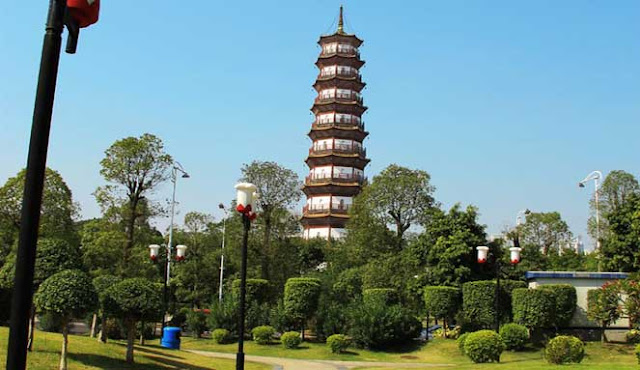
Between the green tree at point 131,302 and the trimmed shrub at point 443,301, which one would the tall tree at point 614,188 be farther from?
the green tree at point 131,302

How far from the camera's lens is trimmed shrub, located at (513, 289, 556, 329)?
26.2 meters

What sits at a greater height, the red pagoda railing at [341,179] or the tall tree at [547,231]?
the red pagoda railing at [341,179]

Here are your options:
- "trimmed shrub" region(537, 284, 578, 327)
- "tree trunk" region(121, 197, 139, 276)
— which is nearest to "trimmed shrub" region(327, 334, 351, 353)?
"trimmed shrub" region(537, 284, 578, 327)

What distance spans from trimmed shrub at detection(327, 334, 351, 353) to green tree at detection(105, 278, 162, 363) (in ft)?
33.9

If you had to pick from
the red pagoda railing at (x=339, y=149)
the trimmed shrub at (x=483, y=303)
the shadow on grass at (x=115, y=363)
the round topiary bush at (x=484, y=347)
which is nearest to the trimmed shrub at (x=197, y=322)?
the shadow on grass at (x=115, y=363)

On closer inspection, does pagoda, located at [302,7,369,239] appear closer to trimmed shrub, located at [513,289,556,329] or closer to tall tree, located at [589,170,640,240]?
tall tree, located at [589,170,640,240]

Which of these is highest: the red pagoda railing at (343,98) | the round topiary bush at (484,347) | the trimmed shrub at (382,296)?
the red pagoda railing at (343,98)

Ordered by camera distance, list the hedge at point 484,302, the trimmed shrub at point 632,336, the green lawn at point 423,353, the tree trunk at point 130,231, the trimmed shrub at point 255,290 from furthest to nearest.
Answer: the trimmed shrub at point 255,290 → the tree trunk at point 130,231 → the hedge at point 484,302 → the trimmed shrub at point 632,336 → the green lawn at point 423,353

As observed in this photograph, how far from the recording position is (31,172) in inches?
149

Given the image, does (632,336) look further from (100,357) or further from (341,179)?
(341,179)

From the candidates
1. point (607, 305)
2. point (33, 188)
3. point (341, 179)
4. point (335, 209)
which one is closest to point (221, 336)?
point (607, 305)

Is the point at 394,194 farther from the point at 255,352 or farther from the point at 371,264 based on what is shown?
the point at 255,352

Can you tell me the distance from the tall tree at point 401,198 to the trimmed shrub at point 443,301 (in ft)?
40.6

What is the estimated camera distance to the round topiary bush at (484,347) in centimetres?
2181
